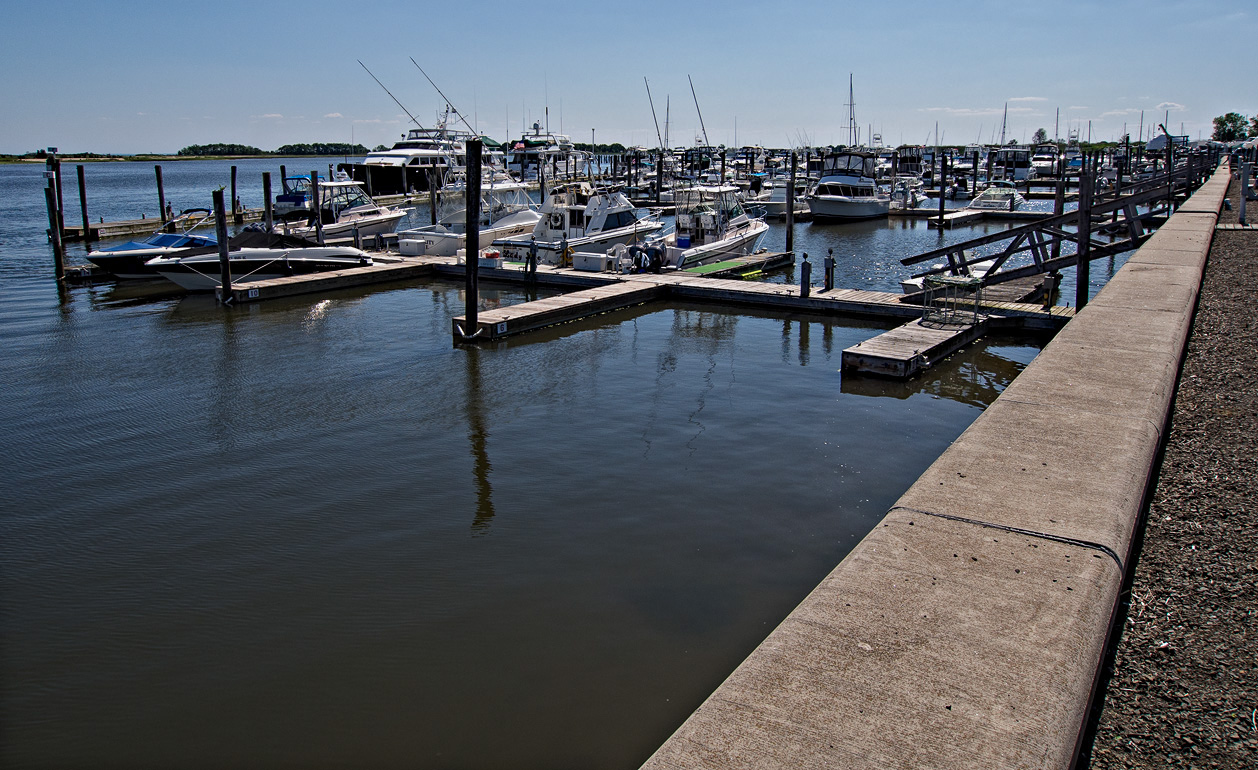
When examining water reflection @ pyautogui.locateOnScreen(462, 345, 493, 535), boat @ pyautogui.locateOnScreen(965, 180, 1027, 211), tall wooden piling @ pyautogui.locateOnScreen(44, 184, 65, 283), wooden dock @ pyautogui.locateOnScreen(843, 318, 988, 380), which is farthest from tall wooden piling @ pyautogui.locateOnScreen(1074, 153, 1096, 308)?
boat @ pyautogui.locateOnScreen(965, 180, 1027, 211)

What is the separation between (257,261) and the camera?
2423 cm

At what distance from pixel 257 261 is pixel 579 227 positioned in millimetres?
9445

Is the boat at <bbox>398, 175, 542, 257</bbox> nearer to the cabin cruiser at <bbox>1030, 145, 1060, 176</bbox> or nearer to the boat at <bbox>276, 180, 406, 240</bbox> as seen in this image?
the boat at <bbox>276, 180, 406, 240</bbox>

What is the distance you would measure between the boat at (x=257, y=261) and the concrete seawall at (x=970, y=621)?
21.6 m

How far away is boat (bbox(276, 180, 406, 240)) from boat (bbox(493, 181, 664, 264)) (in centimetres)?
Result: 671

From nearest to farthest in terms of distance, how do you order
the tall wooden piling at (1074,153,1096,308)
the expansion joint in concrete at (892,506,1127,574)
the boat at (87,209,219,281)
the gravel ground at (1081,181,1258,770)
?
the gravel ground at (1081,181,1258,770) < the expansion joint in concrete at (892,506,1127,574) < the tall wooden piling at (1074,153,1096,308) < the boat at (87,209,219,281)

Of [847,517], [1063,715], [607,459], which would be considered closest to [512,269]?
[607,459]

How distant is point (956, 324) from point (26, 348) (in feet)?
60.4

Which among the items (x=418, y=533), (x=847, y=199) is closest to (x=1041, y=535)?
(x=418, y=533)

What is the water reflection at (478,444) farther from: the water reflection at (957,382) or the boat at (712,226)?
the boat at (712,226)

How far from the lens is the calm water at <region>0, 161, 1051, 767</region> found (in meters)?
5.79

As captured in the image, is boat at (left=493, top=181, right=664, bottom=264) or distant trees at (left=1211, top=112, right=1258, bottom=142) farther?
distant trees at (left=1211, top=112, right=1258, bottom=142)

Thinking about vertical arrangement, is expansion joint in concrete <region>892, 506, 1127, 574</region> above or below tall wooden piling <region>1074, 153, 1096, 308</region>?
below

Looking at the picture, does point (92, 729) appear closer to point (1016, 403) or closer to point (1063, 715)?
point (1063, 715)
